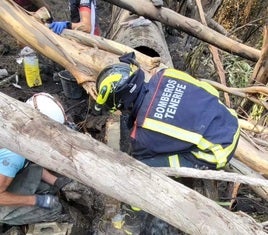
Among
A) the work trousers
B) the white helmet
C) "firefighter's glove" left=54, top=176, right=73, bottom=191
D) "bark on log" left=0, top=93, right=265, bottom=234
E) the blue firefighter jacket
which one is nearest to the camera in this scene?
"bark on log" left=0, top=93, right=265, bottom=234

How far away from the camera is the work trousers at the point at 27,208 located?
136 inches

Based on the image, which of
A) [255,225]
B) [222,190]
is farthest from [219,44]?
[255,225]

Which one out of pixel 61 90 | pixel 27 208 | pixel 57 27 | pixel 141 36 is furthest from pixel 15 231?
pixel 141 36

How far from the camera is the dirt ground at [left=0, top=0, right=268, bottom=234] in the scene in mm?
3842

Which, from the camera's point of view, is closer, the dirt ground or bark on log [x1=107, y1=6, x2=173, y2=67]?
the dirt ground

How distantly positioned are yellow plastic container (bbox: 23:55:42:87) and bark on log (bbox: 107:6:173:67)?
92 centimetres

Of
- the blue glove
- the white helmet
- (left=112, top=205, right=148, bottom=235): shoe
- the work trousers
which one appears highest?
the blue glove

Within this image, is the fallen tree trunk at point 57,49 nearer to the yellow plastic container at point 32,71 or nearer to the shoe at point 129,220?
the shoe at point 129,220

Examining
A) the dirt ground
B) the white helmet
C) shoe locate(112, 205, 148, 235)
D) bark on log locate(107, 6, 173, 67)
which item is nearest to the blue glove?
the white helmet

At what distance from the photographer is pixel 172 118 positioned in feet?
8.11

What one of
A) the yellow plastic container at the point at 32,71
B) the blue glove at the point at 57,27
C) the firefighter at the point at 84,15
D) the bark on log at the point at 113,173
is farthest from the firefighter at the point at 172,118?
the yellow plastic container at the point at 32,71

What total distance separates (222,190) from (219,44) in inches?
53.6

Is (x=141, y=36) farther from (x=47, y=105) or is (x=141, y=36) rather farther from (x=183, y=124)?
(x=183, y=124)

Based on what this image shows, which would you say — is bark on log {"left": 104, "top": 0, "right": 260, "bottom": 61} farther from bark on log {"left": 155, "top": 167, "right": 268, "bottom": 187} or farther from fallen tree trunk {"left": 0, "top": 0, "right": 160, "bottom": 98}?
bark on log {"left": 155, "top": 167, "right": 268, "bottom": 187}
